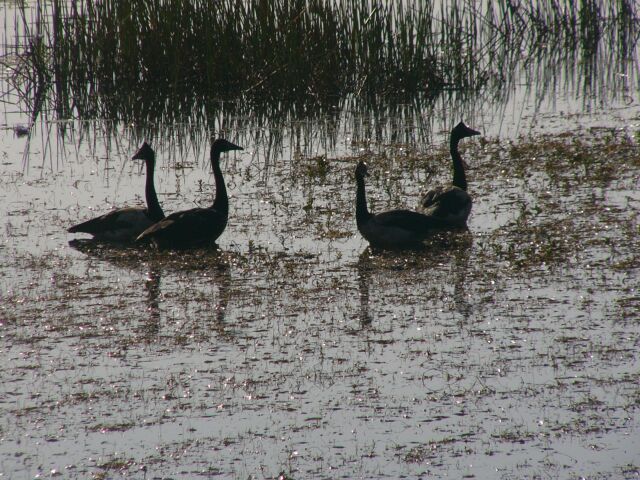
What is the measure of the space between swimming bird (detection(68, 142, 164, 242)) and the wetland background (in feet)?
0.63

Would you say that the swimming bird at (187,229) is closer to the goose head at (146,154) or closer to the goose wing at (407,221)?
the goose head at (146,154)

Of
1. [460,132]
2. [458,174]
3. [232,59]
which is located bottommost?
[458,174]

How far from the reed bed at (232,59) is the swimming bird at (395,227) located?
18.3 feet

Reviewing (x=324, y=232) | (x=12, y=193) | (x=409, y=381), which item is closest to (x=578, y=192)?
(x=324, y=232)

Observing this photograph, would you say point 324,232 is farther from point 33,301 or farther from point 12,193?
point 12,193

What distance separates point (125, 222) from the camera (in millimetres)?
9984

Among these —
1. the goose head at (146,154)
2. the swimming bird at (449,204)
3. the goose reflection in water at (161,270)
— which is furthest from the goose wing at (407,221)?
the goose head at (146,154)

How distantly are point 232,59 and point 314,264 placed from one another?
6.92 metres

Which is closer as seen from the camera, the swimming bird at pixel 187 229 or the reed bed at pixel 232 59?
the swimming bird at pixel 187 229

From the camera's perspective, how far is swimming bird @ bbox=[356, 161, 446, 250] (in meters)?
9.27

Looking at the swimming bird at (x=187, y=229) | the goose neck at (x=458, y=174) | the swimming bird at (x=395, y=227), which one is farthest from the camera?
the goose neck at (x=458, y=174)

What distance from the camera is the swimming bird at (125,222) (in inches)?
392

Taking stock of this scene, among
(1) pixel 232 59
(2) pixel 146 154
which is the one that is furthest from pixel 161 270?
(1) pixel 232 59

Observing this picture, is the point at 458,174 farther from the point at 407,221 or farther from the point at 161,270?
the point at 161,270
